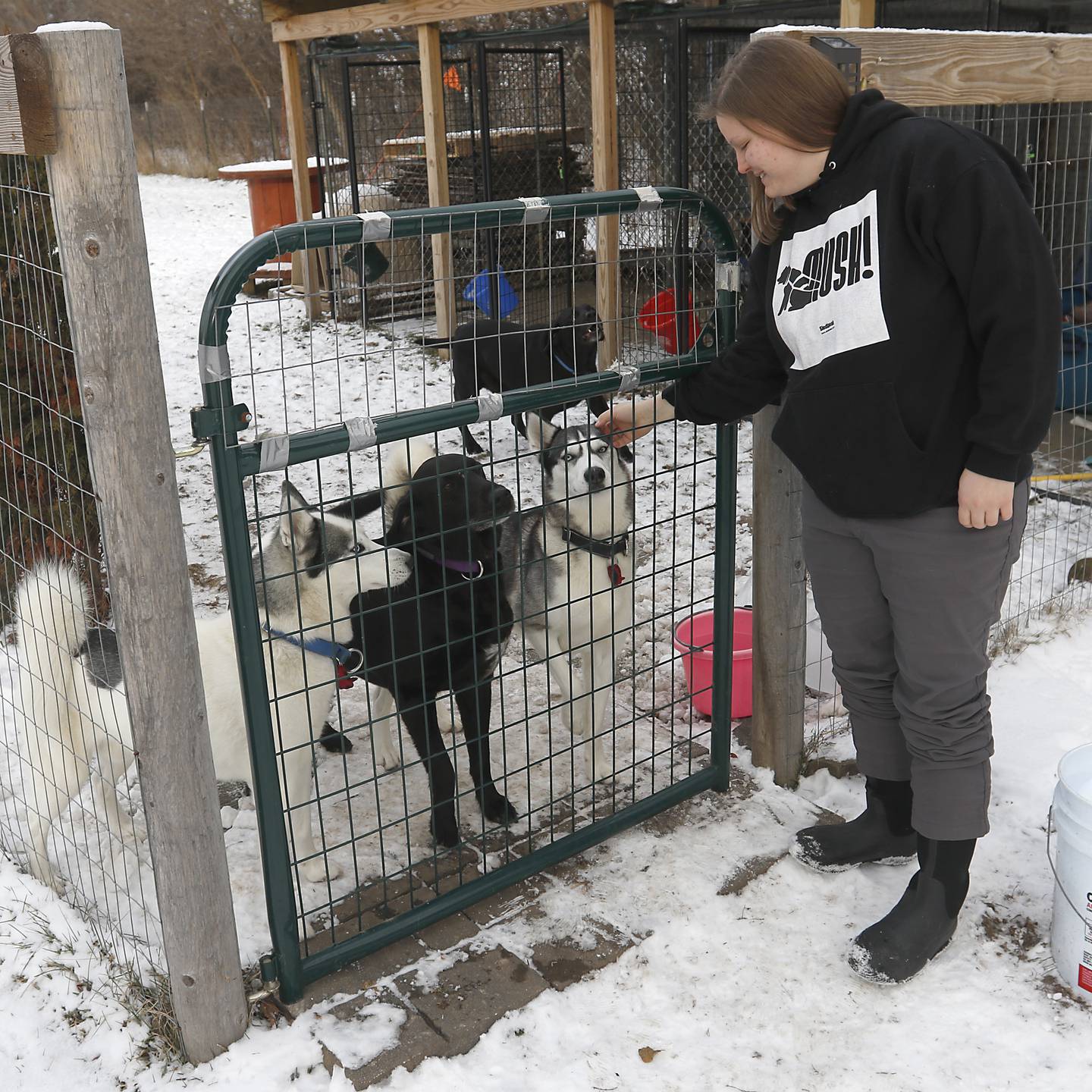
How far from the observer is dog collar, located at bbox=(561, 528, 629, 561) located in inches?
125

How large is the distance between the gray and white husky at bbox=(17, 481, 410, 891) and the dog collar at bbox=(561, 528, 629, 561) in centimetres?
61

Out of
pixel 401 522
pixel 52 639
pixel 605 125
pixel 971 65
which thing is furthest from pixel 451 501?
pixel 605 125

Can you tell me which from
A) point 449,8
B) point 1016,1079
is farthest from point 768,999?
point 449,8

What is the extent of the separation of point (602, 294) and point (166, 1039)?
18.2 ft

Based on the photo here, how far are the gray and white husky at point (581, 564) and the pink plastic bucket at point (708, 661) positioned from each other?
0.27 meters

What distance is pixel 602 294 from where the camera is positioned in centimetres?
699

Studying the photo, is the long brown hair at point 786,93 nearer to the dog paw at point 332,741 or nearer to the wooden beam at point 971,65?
the wooden beam at point 971,65

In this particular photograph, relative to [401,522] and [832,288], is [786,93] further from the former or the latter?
[401,522]

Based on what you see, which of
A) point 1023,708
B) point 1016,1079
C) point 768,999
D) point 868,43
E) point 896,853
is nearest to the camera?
point 1016,1079

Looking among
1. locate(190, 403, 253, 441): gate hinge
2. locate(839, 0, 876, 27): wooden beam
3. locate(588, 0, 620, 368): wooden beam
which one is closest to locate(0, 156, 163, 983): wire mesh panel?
locate(190, 403, 253, 441): gate hinge

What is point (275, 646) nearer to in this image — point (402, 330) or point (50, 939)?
point (50, 939)

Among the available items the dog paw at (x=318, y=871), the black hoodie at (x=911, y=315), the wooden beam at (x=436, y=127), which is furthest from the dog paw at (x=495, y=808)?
the wooden beam at (x=436, y=127)

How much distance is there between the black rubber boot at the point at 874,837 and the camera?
9.18ft

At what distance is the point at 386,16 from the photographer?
27.0ft
